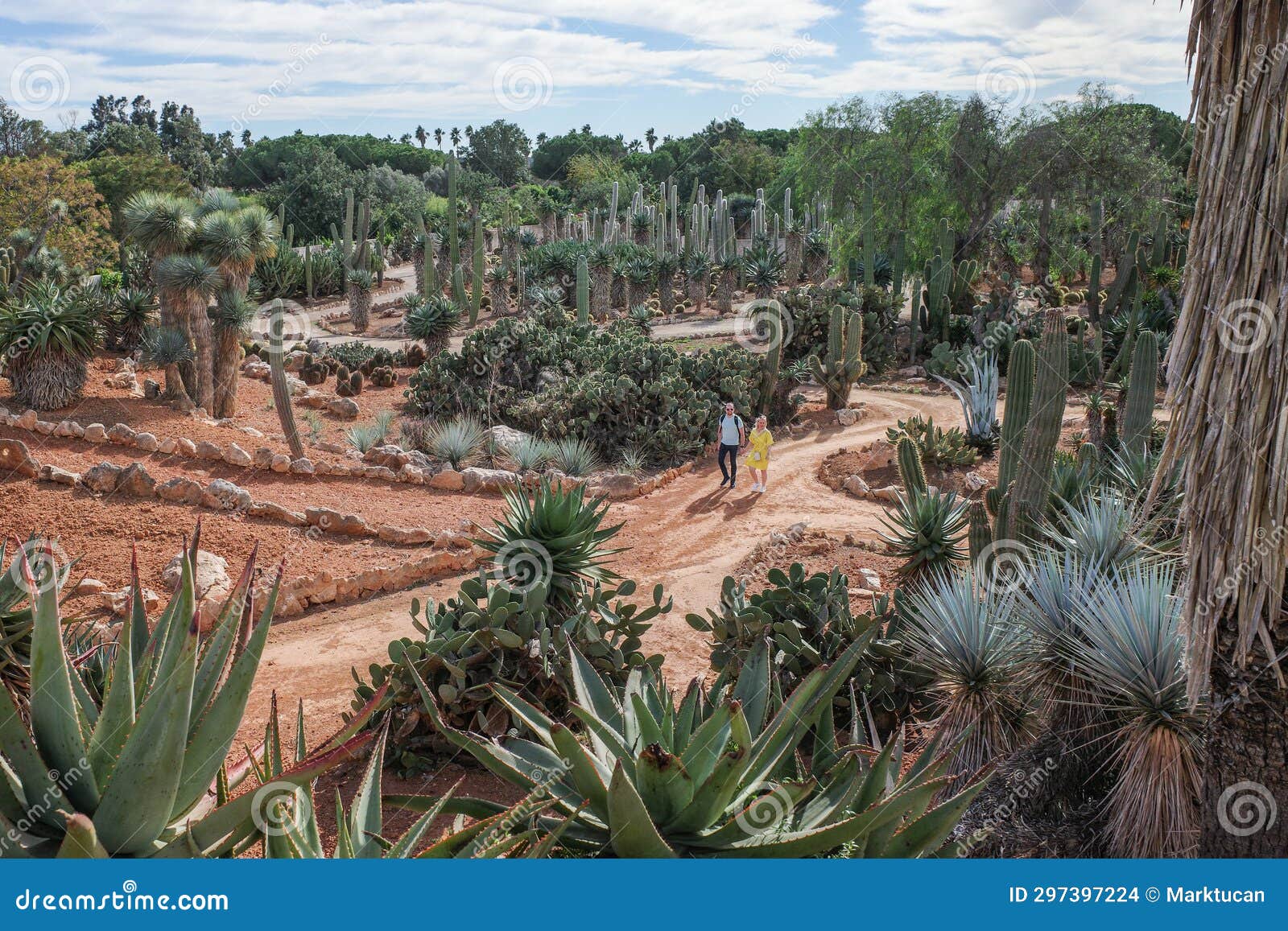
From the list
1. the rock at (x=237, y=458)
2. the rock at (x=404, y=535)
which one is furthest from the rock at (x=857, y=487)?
the rock at (x=237, y=458)

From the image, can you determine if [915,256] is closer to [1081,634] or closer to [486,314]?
[486,314]

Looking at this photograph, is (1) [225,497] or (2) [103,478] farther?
(2) [103,478]

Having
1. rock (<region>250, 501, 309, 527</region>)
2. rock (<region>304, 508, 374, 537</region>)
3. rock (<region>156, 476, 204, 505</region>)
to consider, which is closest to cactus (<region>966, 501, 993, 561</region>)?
rock (<region>304, 508, 374, 537</region>)

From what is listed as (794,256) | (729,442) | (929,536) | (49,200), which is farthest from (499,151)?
(929,536)

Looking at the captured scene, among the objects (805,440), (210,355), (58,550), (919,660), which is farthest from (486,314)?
(919,660)

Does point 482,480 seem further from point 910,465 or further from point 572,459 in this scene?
point 910,465

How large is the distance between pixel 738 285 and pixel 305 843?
28416 mm

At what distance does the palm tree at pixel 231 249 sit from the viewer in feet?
44.2

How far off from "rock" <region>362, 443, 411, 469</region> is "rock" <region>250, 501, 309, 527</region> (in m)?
2.33

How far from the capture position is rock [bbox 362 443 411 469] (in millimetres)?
11234

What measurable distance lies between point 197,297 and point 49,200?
11.3m

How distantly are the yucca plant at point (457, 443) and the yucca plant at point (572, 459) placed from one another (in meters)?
0.99

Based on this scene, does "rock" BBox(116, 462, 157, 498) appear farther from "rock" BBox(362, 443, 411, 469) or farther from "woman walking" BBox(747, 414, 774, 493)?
"woman walking" BBox(747, 414, 774, 493)

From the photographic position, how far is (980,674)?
178 inches
